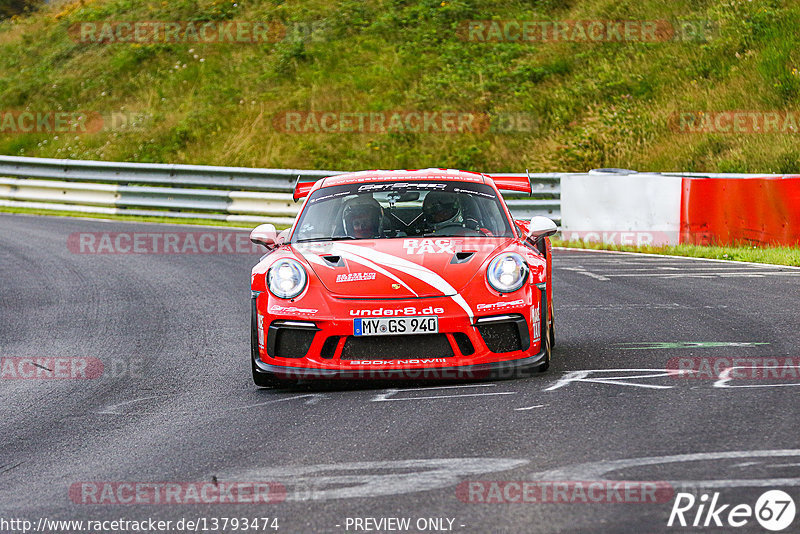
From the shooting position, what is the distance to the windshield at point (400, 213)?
716 cm

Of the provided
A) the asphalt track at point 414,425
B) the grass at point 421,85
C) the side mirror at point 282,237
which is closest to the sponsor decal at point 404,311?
the asphalt track at point 414,425

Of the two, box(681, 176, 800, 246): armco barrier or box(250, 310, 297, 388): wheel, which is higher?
Answer: box(681, 176, 800, 246): armco barrier

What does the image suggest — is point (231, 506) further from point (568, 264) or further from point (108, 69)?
point (108, 69)

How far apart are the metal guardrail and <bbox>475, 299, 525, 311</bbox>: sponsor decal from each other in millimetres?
11469

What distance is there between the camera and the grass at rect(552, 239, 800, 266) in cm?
1255

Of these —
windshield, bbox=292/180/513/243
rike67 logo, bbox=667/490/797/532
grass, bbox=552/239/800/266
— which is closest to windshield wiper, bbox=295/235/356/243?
windshield, bbox=292/180/513/243

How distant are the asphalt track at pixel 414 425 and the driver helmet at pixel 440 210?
1.22 m

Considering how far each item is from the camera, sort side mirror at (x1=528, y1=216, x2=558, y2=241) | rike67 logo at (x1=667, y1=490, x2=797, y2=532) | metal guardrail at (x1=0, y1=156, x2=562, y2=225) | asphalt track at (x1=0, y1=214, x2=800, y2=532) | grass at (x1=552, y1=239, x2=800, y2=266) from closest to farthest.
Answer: rike67 logo at (x1=667, y1=490, x2=797, y2=532)
asphalt track at (x1=0, y1=214, x2=800, y2=532)
side mirror at (x1=528, y1=216, x2=558, y2=241)
grass at (x1=552, y1=239, x2=800, y2=266)
metal guardrail at (x1=0, y1=156, x2=562, y2=225)

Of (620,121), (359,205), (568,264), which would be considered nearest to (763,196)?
(568,264)

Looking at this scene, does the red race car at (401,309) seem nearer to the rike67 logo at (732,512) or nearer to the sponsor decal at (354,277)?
the sponsor decal at (354,277)

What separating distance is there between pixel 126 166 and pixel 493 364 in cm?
1591

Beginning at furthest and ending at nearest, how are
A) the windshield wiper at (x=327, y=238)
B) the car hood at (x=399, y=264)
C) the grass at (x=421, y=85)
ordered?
the grass at (x=421, y=85)
the windshield wiper at (x=327, y=238)
the car hood at (x=399, y=264)

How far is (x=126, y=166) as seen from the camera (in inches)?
813

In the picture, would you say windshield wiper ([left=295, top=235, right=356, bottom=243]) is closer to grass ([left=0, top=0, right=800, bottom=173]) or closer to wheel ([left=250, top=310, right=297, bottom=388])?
wheel ([left=250, top=310, right=297, bottom=388])
